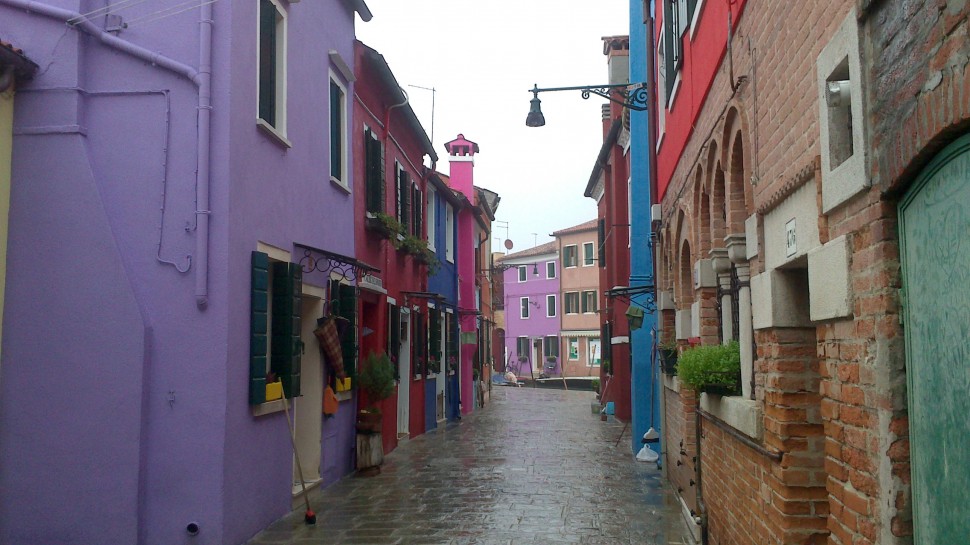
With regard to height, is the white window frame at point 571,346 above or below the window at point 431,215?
below

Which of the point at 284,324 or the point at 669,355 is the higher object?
the point at 284,324

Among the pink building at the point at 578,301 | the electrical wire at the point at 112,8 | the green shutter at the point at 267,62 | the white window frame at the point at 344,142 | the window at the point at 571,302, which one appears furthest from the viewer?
the window at the point at 571,302

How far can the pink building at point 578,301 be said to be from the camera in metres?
51.4

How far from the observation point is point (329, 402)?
10984mm

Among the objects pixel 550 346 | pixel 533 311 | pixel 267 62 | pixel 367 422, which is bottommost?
pixel 367 422

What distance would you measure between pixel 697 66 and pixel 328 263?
5.21 m

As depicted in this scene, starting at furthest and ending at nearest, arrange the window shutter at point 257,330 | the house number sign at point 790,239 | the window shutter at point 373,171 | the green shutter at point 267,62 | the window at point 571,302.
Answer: the window at point 571,302 → the window shutter at point 373,171 → the green shutter at point 267,62 → the window shutter at point 257,330 → the house number sign at point 790,239

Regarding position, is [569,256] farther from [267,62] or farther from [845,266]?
[845,266]

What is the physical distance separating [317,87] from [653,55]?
4754 mm

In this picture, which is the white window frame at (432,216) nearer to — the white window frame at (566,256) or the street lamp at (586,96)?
the street lamp at (586,96)

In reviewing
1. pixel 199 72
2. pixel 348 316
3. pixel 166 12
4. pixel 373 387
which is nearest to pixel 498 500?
pixel 373 387

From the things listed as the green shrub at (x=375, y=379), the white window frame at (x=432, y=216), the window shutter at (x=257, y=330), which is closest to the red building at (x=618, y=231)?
the white window frame at (x=432, y=216)

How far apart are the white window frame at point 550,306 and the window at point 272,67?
46559 millimetres

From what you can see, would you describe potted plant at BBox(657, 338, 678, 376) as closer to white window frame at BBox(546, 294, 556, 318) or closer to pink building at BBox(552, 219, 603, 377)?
pink building at BBox(552, 219, 603, 377)
